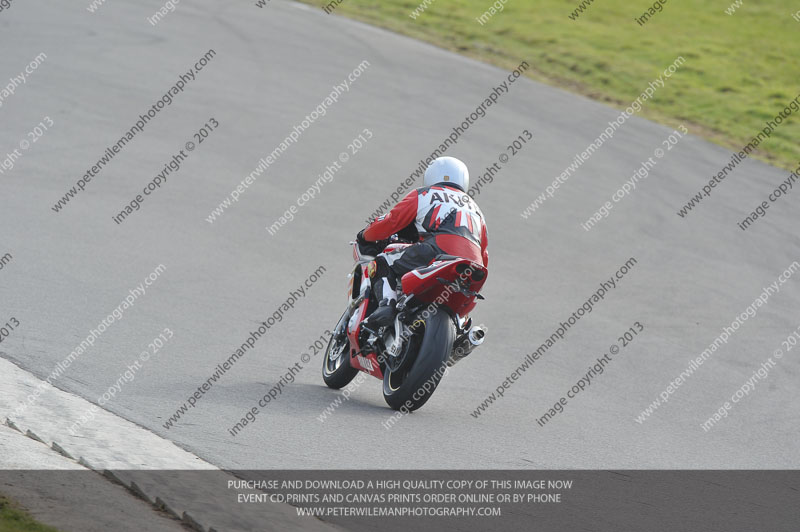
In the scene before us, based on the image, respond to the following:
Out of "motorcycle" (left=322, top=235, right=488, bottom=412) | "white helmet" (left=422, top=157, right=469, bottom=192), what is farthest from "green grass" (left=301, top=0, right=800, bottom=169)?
"motorcycle" (left=322, top=235, right=488, bottom=412)

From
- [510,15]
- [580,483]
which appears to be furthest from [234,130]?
[510,15]

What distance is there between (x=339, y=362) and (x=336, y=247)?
6.15 metres

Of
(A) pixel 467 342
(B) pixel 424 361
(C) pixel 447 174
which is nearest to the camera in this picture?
(B) pixel 424 361

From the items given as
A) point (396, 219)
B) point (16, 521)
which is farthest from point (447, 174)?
point (16, 521)

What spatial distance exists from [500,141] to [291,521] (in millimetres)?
16389

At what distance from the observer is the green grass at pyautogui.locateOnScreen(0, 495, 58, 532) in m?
4.64

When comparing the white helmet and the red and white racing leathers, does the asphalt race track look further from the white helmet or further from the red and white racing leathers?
the white helmet

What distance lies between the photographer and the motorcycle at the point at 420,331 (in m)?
7.80

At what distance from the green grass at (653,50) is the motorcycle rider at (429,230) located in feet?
51.2

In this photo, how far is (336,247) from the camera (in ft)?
49.6

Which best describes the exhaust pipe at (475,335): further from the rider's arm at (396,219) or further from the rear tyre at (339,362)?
the rear tyre at (339,362)

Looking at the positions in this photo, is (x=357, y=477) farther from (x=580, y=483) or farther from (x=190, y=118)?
(x=190, y=118)

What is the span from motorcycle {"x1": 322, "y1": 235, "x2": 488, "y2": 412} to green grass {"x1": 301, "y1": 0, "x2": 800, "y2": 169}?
52.6 ft

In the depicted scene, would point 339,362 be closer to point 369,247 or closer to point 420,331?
point 369,247
